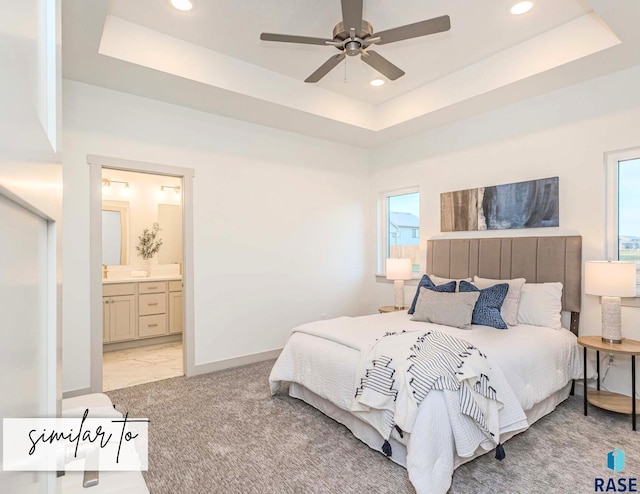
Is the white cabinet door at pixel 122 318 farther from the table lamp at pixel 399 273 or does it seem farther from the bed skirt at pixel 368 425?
the table lamp at pixel 399 273

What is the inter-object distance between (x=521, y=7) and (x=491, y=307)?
239 cm

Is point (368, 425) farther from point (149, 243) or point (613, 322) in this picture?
point (149, 243)

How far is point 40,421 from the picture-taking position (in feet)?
1.75

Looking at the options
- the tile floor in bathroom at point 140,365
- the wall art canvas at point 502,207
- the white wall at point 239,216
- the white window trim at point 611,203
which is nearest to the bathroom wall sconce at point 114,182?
the white wall at point 239,216

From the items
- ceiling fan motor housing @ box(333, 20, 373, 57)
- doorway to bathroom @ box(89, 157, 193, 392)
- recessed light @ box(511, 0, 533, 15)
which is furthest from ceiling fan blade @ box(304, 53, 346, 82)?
doorway to bathroom @ box(89, 157, 193, 392)

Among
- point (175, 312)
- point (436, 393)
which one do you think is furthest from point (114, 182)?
point (436, 393)

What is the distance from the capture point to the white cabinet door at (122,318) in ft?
15.8

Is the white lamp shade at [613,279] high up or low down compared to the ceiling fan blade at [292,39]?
down

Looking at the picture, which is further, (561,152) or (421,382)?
(561,152)

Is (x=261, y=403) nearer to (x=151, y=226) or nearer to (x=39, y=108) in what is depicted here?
(x=39, y=108)

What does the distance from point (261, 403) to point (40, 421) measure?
284 cm

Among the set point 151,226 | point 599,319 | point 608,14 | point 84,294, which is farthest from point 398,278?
point 151,226

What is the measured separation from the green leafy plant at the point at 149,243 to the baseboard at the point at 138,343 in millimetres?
1221

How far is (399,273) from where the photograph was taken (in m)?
4.57
